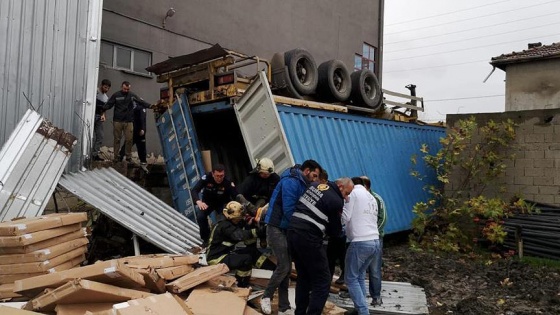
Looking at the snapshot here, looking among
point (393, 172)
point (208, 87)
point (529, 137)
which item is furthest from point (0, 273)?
point (529, 137)

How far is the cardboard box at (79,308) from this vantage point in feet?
11.7

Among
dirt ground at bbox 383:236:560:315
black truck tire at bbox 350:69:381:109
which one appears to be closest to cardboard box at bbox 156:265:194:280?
dirt ground at bbox 383:236:560:315

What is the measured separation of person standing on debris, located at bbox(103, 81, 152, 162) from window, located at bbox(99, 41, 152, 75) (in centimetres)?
265

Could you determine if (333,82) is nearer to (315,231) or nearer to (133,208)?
(133,208)

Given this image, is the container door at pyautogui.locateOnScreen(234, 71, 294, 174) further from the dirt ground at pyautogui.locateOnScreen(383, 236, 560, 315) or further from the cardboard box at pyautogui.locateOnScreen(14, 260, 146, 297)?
the cardboard box at pyautogui.locateOnScreen(14, 260, 146, 297)

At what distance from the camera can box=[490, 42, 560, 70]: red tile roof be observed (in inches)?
582

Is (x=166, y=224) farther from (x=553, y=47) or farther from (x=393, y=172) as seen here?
(x=553, y=47)

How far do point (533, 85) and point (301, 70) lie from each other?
438 inches

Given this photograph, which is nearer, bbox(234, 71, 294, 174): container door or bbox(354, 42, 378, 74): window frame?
bbox(234, 71, 294, 174): container door

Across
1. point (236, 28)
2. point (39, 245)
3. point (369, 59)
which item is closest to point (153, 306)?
point (39, 245)

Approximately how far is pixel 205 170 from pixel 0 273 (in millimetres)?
3353

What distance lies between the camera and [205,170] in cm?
715

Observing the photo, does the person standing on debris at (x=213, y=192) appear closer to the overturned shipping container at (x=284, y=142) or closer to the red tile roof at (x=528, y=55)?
the overturned shipping container at (x=284, y=142)

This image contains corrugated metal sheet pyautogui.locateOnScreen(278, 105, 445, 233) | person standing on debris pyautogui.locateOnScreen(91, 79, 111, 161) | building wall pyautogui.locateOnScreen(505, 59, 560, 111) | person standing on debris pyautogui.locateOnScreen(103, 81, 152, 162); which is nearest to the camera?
corrugated metal sheet pyautogui.locateOnScreen(278, 105, 445, 233)
